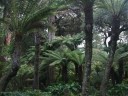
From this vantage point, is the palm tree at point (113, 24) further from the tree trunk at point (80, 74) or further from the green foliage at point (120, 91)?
the tree trunk at point (80, 74)

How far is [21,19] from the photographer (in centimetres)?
1030

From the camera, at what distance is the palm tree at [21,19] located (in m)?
10.2

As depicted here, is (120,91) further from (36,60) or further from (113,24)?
(36,60)

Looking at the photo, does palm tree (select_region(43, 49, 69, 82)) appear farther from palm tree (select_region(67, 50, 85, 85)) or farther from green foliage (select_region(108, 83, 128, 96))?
green foliage (select_region(108, 83, 128, 96))

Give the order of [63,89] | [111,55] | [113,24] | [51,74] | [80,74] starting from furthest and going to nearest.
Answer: [51,74]
[80,74]
[63,89]
[113,24]
[111,55]

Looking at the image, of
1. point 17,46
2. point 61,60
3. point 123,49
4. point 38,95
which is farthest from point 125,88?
point 17,46

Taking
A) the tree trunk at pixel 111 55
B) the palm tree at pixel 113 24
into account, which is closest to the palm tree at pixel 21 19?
the palm tree at pixel 113 24

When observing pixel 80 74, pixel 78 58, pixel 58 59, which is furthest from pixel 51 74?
pixel 78 58

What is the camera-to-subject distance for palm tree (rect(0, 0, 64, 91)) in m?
10.2

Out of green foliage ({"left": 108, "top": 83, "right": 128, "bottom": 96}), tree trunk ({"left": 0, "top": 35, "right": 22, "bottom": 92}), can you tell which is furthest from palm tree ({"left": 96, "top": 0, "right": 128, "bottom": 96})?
tree trunk ({"left": 0, "top": 35, "right": 22, "bottom": 92})

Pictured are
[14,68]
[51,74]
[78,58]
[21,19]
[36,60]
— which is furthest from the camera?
[51,74]

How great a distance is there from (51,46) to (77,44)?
138 centimetres

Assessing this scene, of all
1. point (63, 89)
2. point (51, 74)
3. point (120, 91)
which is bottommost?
point (120, 91)

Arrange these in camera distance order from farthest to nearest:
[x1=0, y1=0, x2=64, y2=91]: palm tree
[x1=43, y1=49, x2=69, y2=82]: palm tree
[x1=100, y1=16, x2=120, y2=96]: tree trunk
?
[x1=43, y1=49, x2=69, y2=82]: palm tree
[x1=100, y1=16, x2=120, y2=96]: tree trunk
[x1=0, y1=0, x2=64, y2=91]: palm tree
